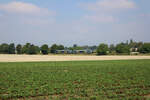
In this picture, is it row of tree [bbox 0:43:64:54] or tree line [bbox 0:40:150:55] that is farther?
row of tree [bbox 0:43:64:54]

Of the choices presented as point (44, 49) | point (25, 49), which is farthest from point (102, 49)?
point (25, 49)

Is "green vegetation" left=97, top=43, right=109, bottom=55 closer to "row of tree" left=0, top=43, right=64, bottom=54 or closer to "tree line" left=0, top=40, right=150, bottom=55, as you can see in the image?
"tree line" left=0, top=40, right=150, bottom=55

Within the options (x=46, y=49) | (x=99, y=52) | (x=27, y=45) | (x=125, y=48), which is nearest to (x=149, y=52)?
(x=125, y=48)

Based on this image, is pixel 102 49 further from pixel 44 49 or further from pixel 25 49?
pixel 25 49

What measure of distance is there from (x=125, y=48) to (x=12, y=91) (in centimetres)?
11706

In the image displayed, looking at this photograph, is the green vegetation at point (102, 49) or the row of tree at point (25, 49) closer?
the green vegetation at point (102, 49)

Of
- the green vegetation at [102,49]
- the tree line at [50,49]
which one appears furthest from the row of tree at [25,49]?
the green vegetation at [102,49]

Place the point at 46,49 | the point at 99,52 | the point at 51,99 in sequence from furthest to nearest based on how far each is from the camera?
the point at 46,49
the point at 99,52
the point at 51,99

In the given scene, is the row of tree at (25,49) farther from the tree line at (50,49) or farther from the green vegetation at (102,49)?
the green vegetation at (102,49)

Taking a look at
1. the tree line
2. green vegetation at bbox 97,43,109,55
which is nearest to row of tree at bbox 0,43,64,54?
the tree line

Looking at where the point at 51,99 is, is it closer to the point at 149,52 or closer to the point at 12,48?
the point at 149,52

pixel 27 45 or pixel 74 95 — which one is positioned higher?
pixel 27 45

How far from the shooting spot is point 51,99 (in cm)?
844

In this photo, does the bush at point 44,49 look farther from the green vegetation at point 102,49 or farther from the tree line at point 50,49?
the green vegetation at point 102,49
